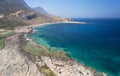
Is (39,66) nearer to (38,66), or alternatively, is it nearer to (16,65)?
(38,66)

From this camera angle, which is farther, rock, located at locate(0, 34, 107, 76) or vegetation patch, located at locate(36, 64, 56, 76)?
rock, located at locate(0, 34, 107, 76)

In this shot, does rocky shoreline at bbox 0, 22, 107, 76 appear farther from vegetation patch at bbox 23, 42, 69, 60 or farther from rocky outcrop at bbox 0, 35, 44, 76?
vegetation patch at bbox 23, 42, 69, 60

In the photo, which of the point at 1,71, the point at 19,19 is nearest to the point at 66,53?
the point at 1,71

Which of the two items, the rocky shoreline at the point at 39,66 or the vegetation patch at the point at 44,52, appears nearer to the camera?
the rocky shoreline at the point at 39,66

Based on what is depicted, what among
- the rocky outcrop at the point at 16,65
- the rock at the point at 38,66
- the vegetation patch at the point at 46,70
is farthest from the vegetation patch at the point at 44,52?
the vegetation patch at the point at 46,70

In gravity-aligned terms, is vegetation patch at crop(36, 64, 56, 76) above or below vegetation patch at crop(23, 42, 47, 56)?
below

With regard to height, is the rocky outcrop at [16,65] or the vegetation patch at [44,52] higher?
the rocky outcrop at [16,65]

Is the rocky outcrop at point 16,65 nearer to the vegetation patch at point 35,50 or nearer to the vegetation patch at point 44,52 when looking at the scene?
the vegetation patch at point 35,50

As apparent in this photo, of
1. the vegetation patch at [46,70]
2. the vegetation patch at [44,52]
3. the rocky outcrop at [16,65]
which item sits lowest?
the vegetation patch at [46,70]

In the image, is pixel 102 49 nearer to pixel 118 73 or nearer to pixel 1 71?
pixel 118 73

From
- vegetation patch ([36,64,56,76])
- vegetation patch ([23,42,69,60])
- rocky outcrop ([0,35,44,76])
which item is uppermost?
rocky outcrop ([0,35,44,76])

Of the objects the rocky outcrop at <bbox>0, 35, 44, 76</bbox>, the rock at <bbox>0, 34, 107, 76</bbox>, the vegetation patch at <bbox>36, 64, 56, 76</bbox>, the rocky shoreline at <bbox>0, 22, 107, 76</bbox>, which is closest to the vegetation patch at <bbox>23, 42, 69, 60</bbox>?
the rocky shoreline at <bbox>0, 22, 107, 76</bbox>
